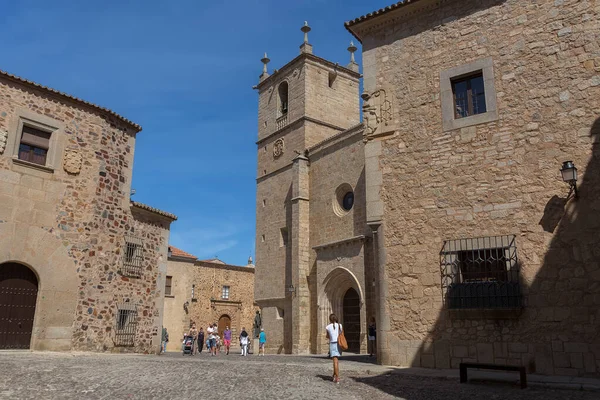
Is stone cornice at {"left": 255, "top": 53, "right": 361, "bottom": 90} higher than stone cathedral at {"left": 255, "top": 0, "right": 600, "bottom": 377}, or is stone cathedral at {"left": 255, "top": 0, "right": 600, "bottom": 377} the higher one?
stone cornice at {"left": 255, "top": 53, "right": 361, "bottom": 90}

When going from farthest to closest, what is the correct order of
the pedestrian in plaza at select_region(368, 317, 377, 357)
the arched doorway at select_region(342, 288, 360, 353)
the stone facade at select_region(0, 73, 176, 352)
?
the arched doorway at select_region(342, 288, 360, 353)
the pedestrian in plaza at select_region(368, 317, 377, 357)
the stone facade at select_region(0, 73, 176, 352)

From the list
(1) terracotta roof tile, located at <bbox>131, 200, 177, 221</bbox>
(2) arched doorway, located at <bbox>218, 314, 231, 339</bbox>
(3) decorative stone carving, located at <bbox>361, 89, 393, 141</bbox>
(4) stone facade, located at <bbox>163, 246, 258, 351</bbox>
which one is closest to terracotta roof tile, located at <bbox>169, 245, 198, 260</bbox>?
(4) stone facade, located at <bbox>163, 246, 258, 351</bbox>

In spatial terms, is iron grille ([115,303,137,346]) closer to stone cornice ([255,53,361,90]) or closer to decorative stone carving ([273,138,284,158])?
decorative stone carving ([273,138,284,158])

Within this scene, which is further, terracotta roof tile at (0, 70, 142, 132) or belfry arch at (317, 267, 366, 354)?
belfry arch at (317, 267, 366, 354)

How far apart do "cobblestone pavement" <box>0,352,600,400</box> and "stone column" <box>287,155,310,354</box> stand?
12.0m

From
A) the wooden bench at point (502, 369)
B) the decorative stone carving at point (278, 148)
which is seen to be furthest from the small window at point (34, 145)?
the decorative stone carving at point (278, 148)

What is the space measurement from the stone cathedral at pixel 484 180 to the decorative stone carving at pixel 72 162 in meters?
7.41

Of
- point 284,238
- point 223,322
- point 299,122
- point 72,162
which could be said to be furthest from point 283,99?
point 72,162

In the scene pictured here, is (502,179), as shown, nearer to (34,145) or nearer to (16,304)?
(34,145)

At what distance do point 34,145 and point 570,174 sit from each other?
11.8 metres

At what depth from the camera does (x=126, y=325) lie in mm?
13688

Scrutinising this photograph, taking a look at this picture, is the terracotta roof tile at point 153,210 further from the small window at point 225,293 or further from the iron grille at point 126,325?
the small window at point 225,293

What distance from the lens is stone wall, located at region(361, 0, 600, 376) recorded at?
867 centimetres

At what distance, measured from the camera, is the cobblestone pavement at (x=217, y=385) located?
254 inches
